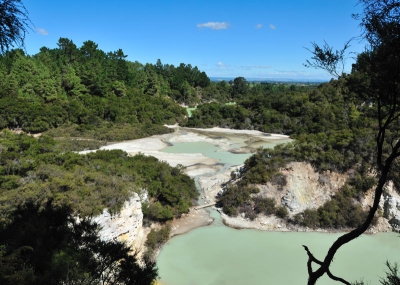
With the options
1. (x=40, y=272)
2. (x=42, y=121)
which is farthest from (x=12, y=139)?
(x=42, y=121)

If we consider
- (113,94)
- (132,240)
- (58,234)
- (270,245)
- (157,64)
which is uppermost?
(157,64)

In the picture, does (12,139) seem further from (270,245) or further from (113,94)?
(113,94)

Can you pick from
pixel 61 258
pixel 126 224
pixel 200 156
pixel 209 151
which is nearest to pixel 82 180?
pixel 126 224

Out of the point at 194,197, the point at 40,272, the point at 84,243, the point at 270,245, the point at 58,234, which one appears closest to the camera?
the point at 40,272

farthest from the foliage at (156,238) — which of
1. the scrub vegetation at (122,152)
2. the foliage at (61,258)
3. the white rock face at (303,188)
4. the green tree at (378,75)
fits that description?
the green tree at (378,75)

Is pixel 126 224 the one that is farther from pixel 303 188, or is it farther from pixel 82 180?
pixel 303 188

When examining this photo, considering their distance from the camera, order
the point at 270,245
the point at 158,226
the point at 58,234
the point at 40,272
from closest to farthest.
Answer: the point at 40,272
the point at 58,234
the point at 270,245
the point at 158,226

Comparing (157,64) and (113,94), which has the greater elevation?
(157,64)
